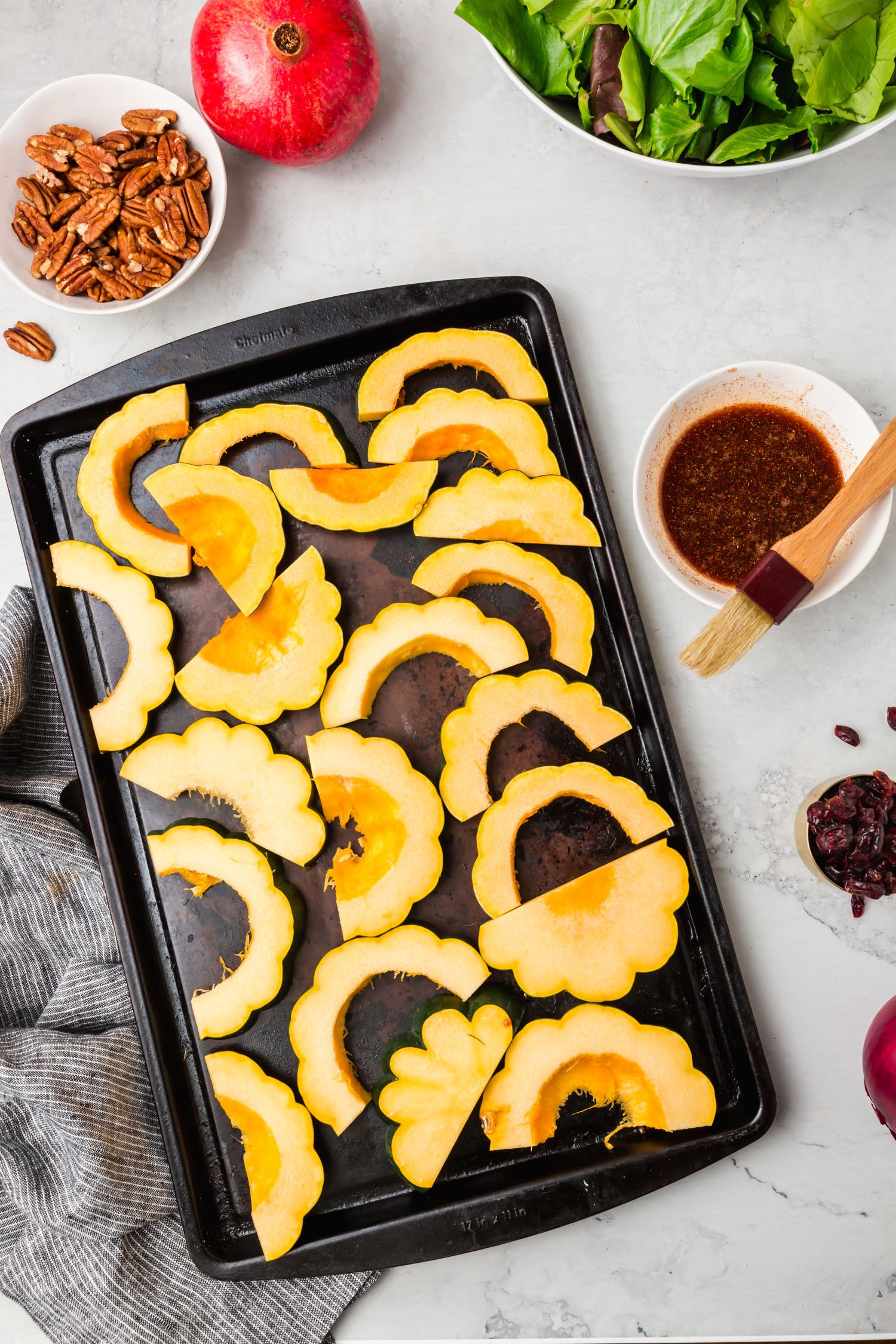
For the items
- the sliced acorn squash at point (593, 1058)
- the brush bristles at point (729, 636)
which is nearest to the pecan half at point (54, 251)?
the brush bristles at point (729, 636)

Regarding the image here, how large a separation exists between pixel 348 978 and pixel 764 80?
142 cm

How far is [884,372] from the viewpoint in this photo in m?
1.59

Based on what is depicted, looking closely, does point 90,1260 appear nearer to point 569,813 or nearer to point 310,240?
point 569,813

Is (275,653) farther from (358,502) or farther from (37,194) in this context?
(37,194)

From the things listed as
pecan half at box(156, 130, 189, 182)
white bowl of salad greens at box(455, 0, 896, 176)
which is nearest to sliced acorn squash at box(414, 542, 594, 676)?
white bowl of salad greens at box(455, 0, 896, 176)

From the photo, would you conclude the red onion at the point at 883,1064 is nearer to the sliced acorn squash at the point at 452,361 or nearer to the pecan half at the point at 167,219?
the sliced acorn squash at the point at 452,361

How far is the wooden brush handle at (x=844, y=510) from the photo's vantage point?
4.51ft

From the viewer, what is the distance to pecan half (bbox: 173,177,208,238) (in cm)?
152

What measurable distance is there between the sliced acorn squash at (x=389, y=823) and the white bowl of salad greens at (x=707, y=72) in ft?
3.19

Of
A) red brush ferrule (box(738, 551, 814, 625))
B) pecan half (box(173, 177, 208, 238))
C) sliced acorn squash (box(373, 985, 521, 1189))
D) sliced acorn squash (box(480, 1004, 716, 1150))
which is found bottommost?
sliced acorn squash (box(480, 1004, 716, 1150))

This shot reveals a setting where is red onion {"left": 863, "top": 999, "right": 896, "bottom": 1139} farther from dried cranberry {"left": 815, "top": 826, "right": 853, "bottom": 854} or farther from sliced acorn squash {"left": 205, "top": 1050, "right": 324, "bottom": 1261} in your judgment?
sliced acorn squash {"left": 205, "top": 1050, "right": 324, "bottom": 1261}

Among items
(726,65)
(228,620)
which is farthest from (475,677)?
(726,65)

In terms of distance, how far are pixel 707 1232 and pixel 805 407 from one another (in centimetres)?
132

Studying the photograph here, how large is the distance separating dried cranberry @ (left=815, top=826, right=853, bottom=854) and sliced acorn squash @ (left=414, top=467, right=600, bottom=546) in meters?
0.56
